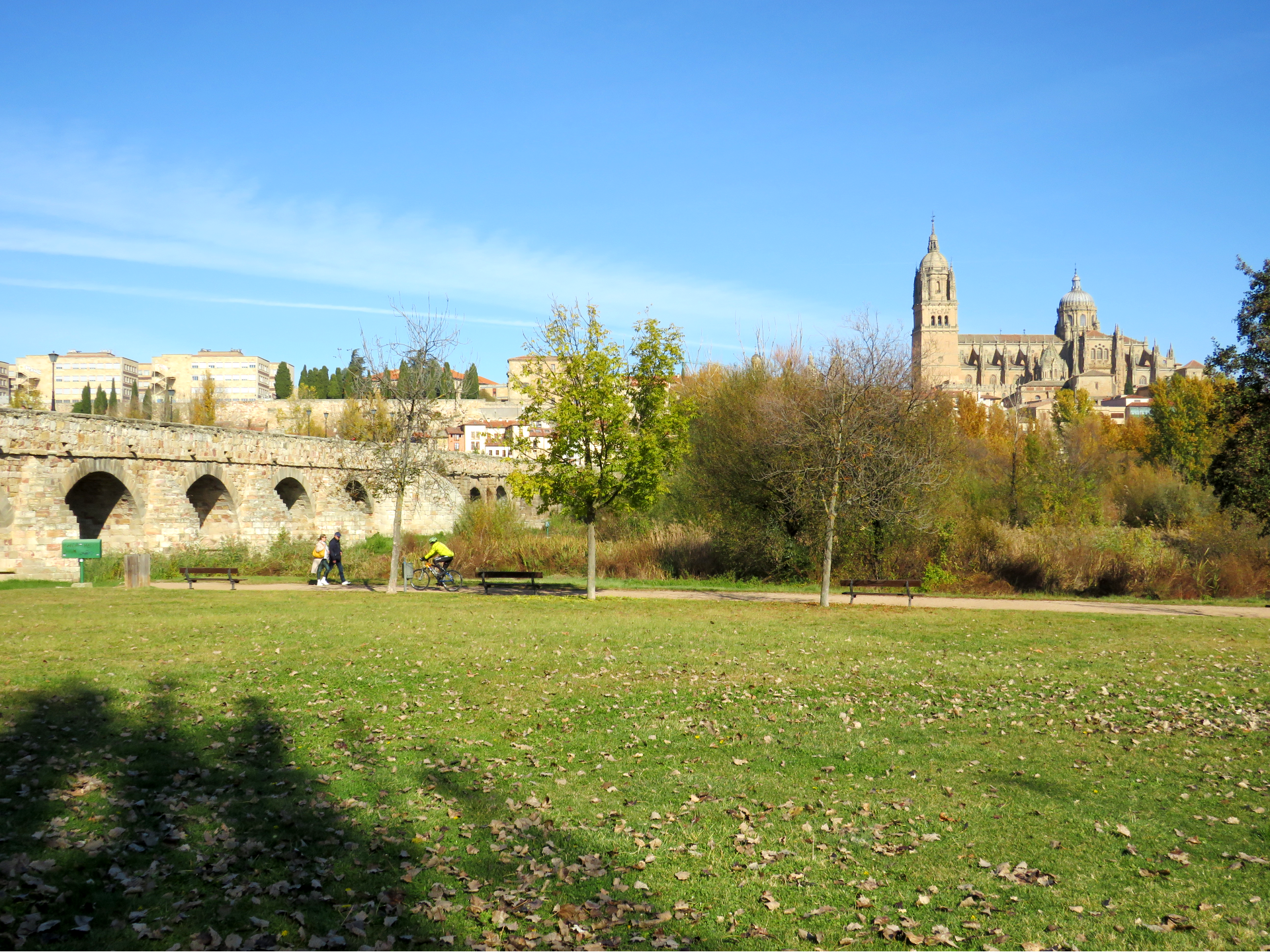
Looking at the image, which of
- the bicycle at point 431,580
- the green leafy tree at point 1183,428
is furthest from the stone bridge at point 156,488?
the green leafy tree at point 1183,428

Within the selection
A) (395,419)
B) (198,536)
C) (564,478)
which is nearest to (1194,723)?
(564,478)

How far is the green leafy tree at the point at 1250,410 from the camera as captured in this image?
20828 millimetres

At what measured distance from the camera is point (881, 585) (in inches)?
901

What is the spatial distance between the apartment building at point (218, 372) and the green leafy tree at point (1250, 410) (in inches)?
6001

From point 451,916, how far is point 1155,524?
37.0 meters

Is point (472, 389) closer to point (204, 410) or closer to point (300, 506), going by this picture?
point (204, 410)

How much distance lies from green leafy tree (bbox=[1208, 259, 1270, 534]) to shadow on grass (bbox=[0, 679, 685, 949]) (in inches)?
786

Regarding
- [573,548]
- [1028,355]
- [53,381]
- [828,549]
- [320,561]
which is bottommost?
[320,561]

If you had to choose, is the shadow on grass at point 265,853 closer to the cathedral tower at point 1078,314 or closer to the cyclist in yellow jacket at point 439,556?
the cyclist in yellow jacket at point 439,556

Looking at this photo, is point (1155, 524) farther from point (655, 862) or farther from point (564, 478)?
point (655, 862)

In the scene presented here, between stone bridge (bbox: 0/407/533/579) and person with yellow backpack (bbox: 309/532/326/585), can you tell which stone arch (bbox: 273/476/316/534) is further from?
person with yellow backpack (bbox: 309/532/326/585)

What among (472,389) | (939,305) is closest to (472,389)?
(472,389)

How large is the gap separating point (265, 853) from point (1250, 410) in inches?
900

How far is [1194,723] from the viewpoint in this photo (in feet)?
31.0
